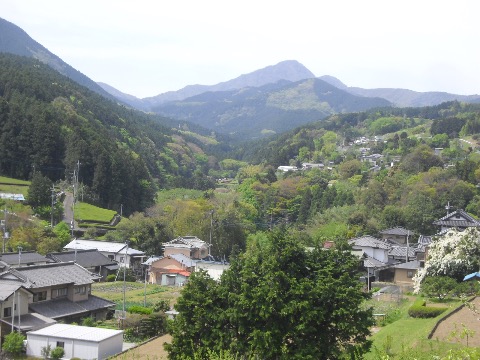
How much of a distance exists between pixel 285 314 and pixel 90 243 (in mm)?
26062

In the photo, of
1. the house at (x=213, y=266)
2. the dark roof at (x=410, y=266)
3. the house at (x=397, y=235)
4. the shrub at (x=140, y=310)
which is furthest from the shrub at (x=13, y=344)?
the house at (x=397, y=235)

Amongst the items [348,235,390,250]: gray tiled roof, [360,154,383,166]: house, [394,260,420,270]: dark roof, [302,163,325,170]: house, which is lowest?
[394,260,420,270]: dark roof

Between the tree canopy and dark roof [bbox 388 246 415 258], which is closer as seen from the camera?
the tree canopy

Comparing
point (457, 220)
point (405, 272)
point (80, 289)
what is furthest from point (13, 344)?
point (457, 220)

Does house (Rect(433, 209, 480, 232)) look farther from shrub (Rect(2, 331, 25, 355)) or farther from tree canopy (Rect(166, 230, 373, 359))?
shrub (Rect(2, 331, 25, 355))

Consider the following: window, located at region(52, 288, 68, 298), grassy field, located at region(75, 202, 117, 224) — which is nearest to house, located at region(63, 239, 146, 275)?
grassy field, located at region(75, 202, 117, 224)

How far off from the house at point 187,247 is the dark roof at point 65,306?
14.3 m

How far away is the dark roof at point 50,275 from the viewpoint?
19.8 m

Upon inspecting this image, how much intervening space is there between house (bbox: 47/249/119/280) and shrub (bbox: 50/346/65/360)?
12562mm

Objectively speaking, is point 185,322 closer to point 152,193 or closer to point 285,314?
point 285,314

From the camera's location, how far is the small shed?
16656mm

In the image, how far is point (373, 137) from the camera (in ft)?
280

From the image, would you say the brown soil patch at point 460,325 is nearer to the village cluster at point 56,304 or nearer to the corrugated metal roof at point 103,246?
the village cluster at point 56,304

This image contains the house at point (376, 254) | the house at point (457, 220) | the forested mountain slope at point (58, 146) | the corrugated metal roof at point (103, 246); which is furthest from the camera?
the forested mountain slope at point (58, 146)
